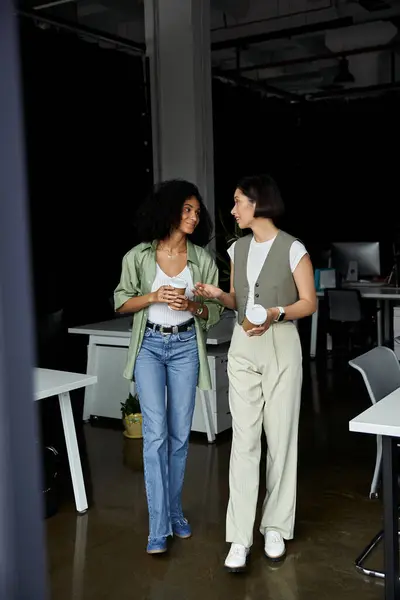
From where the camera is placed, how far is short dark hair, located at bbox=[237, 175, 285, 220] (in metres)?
3.12

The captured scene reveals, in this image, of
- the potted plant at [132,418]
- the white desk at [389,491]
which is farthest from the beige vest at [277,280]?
the potted plant at [132,418]

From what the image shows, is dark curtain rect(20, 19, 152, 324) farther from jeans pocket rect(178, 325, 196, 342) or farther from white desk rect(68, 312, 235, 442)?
jeans pocket rect(178, 325, 196, 342)

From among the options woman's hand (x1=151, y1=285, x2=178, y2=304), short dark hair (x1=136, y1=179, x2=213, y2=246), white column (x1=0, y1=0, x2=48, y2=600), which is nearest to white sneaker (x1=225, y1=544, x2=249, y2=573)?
woman's hand (x1=151, y1=285, x2=178, y2=304)

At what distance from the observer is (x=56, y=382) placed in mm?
3777

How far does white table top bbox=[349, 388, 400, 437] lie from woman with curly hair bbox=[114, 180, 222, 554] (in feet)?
2.87

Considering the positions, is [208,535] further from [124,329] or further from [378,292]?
[378,292]

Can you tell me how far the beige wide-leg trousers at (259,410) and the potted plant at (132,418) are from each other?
2.20 m

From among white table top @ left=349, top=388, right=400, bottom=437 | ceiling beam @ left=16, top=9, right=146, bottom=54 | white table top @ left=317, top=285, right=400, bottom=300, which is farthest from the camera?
ceiling beam @ left=16, top=9, right=146, bottom=54

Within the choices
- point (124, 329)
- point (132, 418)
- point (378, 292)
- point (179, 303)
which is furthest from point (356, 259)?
point (179, 303)

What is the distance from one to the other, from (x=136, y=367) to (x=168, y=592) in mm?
958

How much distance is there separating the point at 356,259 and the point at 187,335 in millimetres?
6014

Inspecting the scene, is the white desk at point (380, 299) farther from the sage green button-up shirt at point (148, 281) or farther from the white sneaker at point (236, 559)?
the white sneaker at point (236, 559)

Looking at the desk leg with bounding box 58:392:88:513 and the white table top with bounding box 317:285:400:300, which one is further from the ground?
the white table top with bounding box 317:285:400:300

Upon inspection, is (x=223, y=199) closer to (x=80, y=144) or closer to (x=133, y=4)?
(x=133, y=4)
